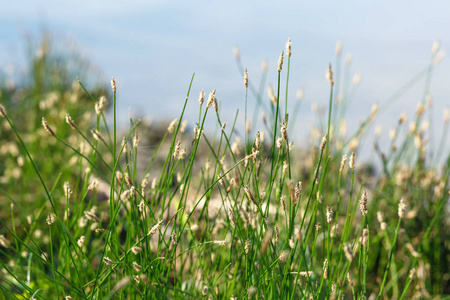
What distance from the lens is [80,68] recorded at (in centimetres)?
657

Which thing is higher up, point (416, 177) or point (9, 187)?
point (416, 177)

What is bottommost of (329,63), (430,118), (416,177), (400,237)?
(400,237)

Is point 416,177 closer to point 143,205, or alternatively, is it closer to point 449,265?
point 449,265

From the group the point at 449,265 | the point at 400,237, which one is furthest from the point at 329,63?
the point at 449,265

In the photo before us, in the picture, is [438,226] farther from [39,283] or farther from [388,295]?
[39,283]

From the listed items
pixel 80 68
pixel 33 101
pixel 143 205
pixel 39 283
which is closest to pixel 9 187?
pixel 39 283

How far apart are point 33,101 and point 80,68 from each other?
1.66m

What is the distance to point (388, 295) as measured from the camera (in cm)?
250

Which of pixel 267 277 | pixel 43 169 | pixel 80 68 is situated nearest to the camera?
pixel 267 277

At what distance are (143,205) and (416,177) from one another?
6.18 ft

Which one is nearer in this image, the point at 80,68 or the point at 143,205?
the point at 143,205

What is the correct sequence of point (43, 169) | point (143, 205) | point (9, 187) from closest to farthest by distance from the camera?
point (143, 205) → point (9, 187) → point (43, 169)

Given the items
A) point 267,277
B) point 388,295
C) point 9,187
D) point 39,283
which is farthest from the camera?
point 9,187

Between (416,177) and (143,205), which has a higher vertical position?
(143,205)
